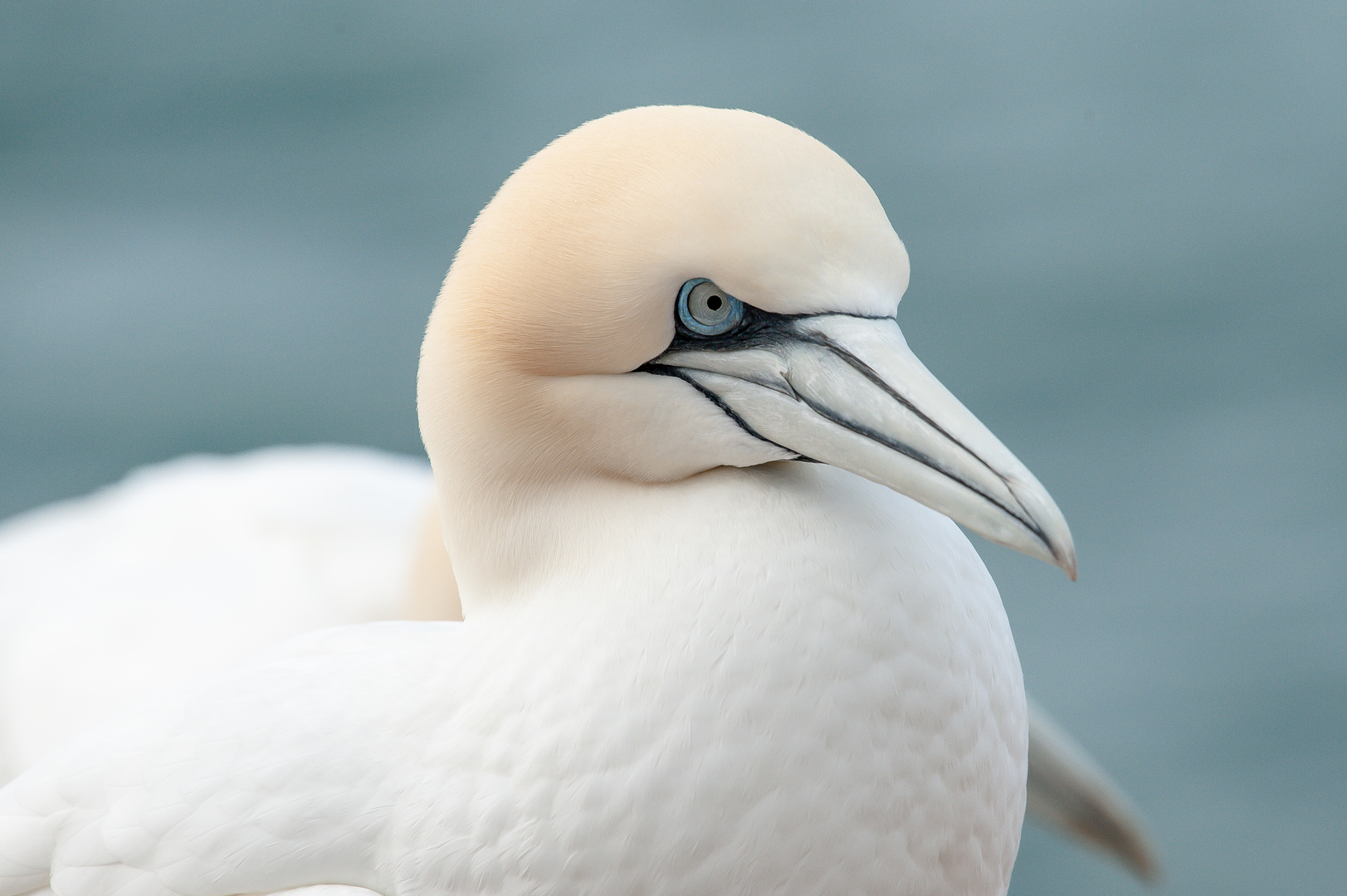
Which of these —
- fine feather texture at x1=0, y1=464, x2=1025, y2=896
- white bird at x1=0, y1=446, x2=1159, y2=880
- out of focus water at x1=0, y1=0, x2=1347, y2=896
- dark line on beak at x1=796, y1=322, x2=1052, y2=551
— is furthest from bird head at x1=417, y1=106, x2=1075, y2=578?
out of focus water at x1=0, y1=0, x2=1347, y2=896

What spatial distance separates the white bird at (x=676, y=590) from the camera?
1.69 metres

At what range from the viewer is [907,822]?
179 centimetres

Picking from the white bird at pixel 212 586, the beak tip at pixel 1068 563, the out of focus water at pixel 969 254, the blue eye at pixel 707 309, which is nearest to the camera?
the beak tip at pixel 1068 563

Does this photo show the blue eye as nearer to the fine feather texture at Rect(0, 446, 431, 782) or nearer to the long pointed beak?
the long pointed beak

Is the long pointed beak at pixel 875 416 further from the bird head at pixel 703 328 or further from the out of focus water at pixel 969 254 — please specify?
the out of focus water at pixel 969 254

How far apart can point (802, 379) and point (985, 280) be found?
513cm

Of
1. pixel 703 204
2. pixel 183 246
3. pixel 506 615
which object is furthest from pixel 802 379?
pixel 183 246

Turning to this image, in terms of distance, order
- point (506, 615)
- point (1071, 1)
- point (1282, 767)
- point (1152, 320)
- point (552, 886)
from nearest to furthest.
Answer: point (552, 886), point (506, 615), point (1282, 767), point (1152, 320), point (1071, 1)

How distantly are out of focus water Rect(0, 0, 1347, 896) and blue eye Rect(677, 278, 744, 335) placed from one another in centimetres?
428

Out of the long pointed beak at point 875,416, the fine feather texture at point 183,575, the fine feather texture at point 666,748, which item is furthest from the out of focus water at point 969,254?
the long pointed beak at point 875,416

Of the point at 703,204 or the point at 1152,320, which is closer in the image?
the point at 703,204

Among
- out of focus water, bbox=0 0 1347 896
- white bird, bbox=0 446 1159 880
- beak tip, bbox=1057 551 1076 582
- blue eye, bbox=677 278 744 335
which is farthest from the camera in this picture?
out of focus water, bbox=0 0 1347 896

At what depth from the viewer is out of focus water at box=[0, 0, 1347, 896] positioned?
5859mm

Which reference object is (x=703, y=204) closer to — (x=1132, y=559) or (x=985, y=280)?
(x=1132, y=559)
